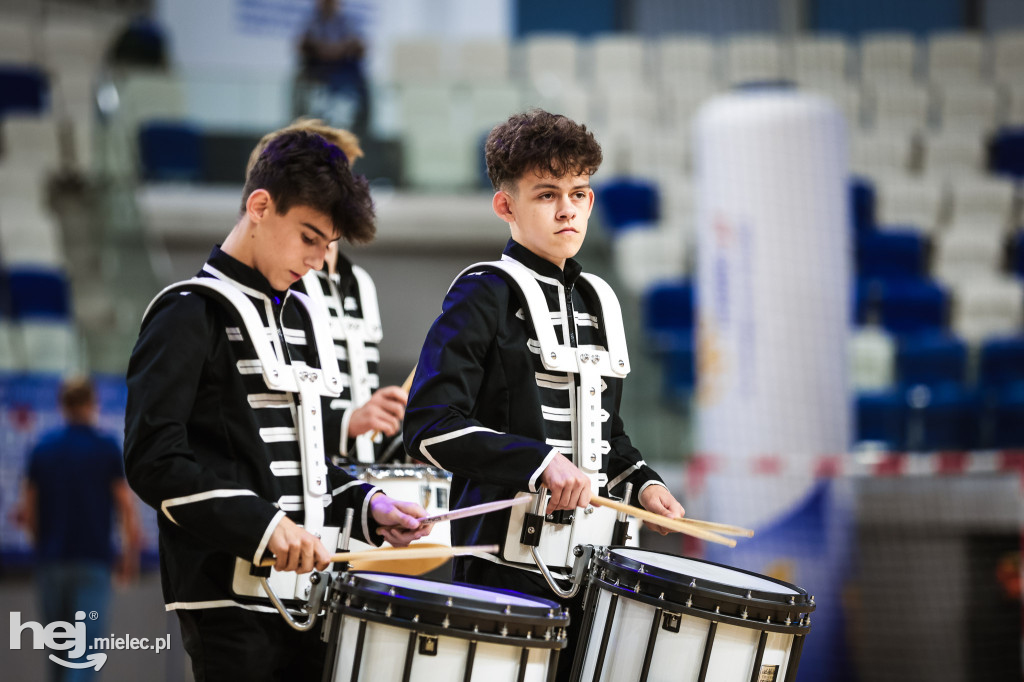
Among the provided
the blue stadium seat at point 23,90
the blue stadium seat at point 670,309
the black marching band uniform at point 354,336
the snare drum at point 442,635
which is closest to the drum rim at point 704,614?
the snare drum at point 442,635

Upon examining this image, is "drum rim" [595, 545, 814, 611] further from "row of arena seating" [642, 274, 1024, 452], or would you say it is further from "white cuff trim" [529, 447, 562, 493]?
"row of arena seating" [642, 274, 1024, 452]

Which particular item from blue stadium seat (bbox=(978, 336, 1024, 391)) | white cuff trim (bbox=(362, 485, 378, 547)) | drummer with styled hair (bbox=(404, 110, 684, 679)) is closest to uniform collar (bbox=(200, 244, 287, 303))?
drummer with styled hair (bbox=(404, 110, 684, 679))

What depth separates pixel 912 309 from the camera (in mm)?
9172

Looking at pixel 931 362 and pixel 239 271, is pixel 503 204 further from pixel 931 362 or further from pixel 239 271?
pixel 931 362

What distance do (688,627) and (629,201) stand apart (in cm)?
750

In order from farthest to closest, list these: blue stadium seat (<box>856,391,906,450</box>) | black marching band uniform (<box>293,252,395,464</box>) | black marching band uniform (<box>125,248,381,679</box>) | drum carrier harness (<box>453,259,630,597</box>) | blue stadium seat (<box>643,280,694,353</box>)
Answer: blue stadium seat (<box>643,280,694,353</box>), blue stadium seat (<box>856,391,906,450</box>), black marching band uniform (<box>293,252,395,464</box>), drum carrier harness (<box>453,259,630,597</box>), black marching band uniform (<box>125,248,381,679</box>)

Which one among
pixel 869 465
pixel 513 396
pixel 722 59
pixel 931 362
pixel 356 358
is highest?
pixel 722 59

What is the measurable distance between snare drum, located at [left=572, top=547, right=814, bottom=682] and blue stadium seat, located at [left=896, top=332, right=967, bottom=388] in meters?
5.61

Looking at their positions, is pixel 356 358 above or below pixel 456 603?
above

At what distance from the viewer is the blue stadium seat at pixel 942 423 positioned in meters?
7.17

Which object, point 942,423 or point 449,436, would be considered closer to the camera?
point 449,436

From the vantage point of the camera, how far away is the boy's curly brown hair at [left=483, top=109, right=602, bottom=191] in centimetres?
248

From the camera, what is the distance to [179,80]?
798 centimetres

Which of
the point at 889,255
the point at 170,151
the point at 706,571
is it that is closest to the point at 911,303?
the point at 889,255
